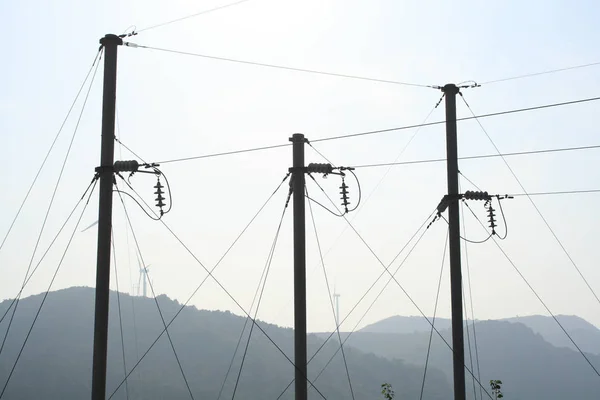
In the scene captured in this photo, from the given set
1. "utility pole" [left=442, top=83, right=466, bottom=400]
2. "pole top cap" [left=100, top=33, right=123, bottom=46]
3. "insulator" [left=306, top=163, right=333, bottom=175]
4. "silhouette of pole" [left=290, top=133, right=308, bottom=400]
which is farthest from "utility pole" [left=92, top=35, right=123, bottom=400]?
"utility pole" [left=442, top=83, right=466, bottom=400]

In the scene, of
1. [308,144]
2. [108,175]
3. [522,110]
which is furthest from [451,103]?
[108,175]

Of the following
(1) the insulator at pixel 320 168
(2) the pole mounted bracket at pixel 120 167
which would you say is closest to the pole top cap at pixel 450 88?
(1) the insulator at pixel 320 168

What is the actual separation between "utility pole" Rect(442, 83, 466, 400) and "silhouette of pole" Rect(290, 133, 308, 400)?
4.70m

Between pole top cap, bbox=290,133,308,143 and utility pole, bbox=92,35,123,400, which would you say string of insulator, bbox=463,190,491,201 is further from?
utility pole, bbox=92,35,123,400

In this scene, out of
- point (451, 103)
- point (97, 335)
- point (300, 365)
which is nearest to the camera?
point (97, 335)

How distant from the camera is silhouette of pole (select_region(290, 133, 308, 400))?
22.9 metres

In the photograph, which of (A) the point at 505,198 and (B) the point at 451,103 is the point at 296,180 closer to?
(B) the point at 451,103

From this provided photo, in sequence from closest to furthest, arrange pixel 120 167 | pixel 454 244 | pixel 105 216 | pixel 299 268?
pixel 105 216, pixel 120 167, pixel 299 268, pixel 454 244

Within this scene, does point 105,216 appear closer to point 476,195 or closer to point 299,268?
point 299,268

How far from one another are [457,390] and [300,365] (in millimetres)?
5037

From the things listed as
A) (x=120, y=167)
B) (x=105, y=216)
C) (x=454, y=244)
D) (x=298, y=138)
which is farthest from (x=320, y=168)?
(x=105, y=216)

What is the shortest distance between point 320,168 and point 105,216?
729 cm

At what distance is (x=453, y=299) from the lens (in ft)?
79.2

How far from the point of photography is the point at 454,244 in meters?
24.7
